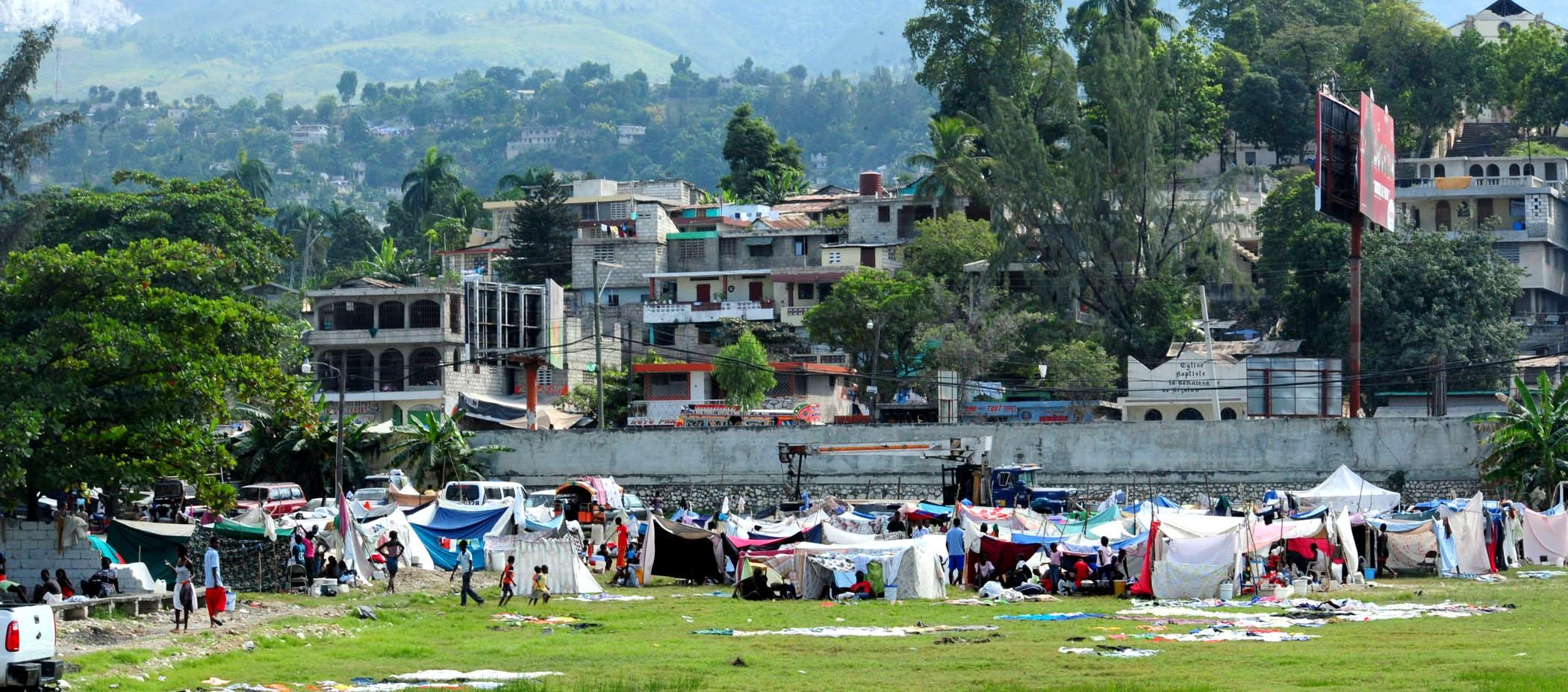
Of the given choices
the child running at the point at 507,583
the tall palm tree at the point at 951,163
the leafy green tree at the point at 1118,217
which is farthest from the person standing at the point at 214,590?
the tall palm tree at the point at 951,163

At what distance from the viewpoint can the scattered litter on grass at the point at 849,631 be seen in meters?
26.1

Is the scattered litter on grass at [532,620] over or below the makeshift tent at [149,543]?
below

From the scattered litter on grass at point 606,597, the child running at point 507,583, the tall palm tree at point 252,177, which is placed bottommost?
the scattered litter on grass at point 606,597

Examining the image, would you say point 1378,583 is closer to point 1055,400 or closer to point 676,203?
point 1055,400

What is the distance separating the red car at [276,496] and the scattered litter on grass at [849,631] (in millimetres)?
21103

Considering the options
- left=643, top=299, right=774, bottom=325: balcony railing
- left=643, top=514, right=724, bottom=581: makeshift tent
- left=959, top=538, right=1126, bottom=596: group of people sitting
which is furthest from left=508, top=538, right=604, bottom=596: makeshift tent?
left=643, top=299, right=774, bottom=325: balcony railing

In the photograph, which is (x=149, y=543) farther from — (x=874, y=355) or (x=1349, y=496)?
(x=874, y=355)

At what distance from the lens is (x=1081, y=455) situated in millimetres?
54031

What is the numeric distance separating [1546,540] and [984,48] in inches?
2125

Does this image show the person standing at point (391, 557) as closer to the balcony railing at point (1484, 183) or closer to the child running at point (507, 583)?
the child running at point (507, 583)

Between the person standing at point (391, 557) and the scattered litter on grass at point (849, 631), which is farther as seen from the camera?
the person standing at point (391, 557)

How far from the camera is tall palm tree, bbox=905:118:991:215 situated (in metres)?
75.2

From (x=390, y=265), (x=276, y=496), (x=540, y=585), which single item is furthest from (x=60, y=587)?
(x=390, y=265)

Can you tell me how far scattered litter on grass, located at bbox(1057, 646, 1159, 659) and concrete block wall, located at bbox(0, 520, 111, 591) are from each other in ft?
52.0
